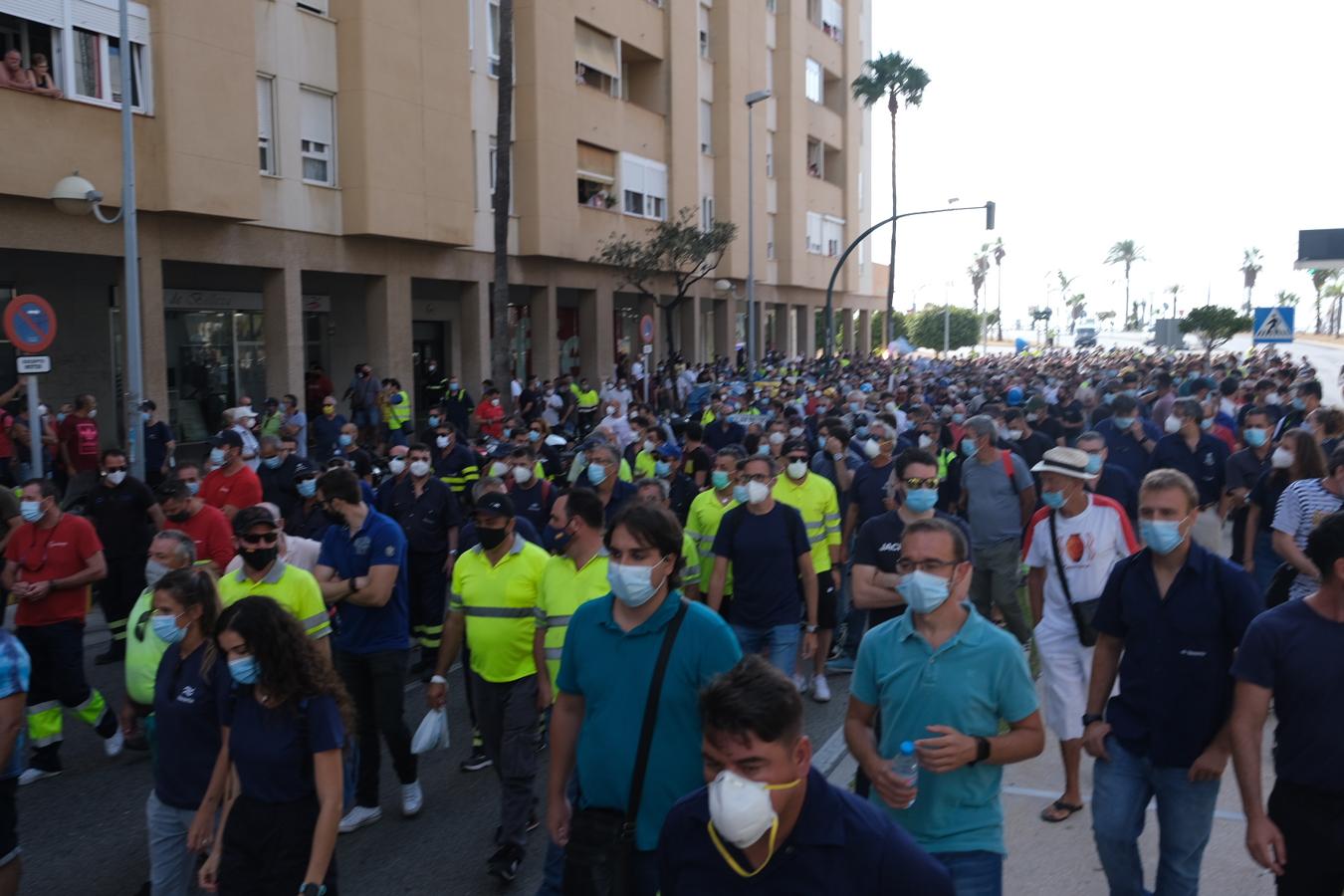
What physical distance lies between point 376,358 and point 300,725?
2111cm

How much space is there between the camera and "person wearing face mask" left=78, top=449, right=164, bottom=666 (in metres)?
9.42

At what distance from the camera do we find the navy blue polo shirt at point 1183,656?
417cm

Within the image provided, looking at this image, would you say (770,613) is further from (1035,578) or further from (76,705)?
(76,705)

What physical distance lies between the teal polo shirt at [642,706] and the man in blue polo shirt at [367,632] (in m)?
2.70

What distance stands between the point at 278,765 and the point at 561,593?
1.74 meters

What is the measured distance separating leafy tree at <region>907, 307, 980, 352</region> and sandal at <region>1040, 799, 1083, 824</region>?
89504mm

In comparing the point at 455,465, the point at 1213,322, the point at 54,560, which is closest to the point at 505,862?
the point at 54,560

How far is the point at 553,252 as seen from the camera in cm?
2902

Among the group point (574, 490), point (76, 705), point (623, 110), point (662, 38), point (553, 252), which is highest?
point (662, 38)

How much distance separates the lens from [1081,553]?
6.01 meters

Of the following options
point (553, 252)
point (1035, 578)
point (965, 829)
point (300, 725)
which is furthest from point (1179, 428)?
point (553, 252)

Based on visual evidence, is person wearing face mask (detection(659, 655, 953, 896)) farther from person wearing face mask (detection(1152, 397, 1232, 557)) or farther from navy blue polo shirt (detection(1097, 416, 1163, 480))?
navy blue polo shirt (detection(1097, 416, 1163, 480))

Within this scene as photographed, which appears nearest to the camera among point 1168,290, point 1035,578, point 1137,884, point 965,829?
point 965,829

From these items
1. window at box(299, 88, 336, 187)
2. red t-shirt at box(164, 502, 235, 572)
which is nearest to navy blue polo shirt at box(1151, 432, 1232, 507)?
red t-shirt at box(164, 502, 235, 572)
